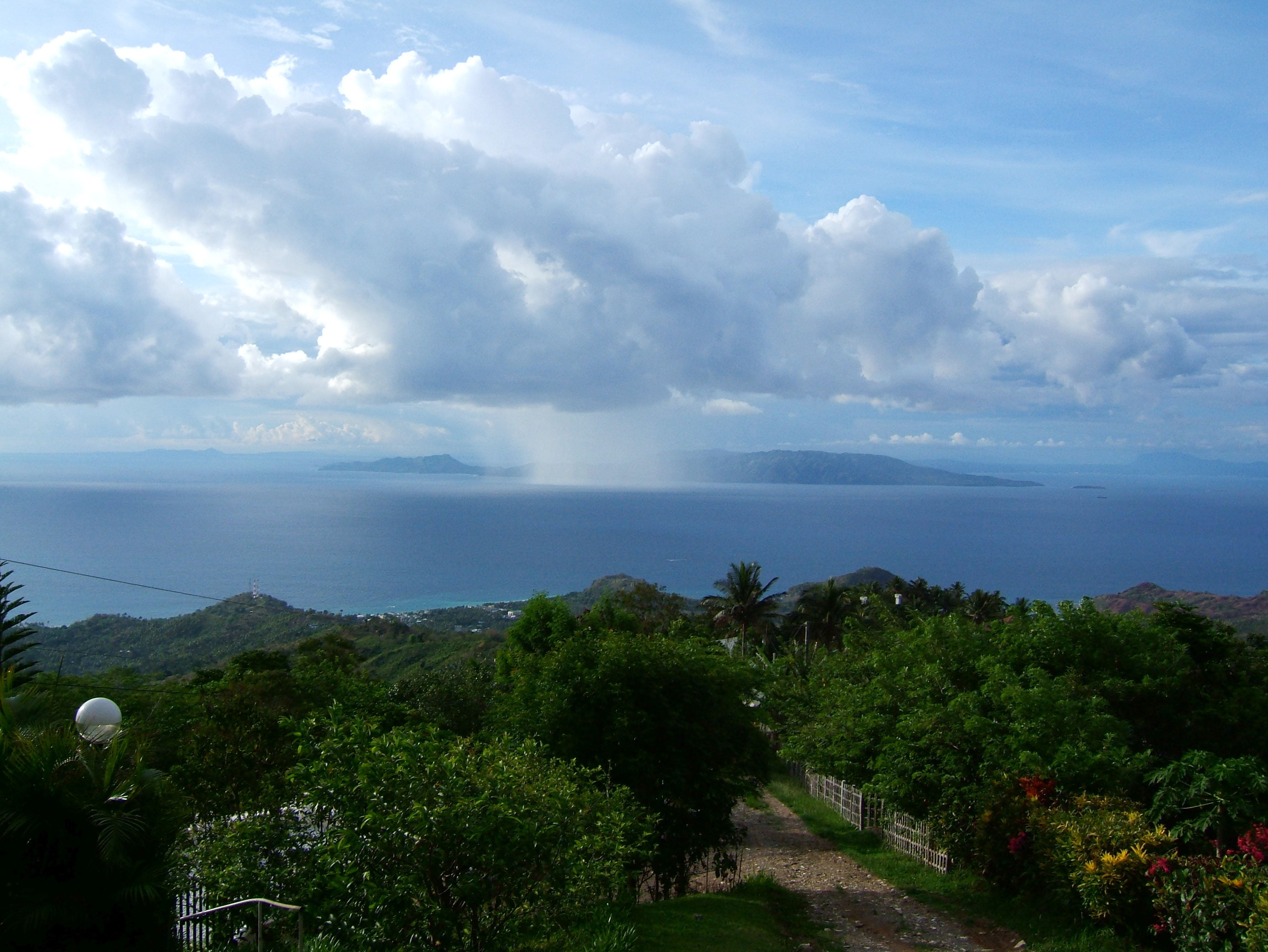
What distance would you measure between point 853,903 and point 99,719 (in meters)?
12.4

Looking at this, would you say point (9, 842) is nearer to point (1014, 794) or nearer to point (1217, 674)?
point (1014, 794)

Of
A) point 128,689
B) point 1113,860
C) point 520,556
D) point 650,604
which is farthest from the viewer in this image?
point 520,556

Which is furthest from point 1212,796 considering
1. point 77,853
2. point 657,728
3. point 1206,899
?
point 77,853

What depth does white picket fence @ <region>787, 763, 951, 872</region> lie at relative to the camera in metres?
17.1

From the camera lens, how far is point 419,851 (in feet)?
20.8

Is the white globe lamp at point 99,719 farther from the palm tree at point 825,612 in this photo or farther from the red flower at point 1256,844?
the palm tree at point 825,612

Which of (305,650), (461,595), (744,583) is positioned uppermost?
(744,583)

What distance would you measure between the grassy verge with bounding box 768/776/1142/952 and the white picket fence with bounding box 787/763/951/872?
0.20m

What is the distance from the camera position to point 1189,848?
12016mm

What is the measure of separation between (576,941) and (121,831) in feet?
13.2

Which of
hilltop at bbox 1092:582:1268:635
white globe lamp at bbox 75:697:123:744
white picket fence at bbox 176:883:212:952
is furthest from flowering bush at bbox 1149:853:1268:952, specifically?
hilltop at bbox 1092:582:1268:635

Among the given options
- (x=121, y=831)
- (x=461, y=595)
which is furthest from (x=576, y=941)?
(x=461, y=595)

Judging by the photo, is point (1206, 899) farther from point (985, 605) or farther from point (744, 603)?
point (985, 605)

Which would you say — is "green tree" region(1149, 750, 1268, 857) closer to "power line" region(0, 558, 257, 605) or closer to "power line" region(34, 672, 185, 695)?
"power line" region(34, 672, 185, 695)
